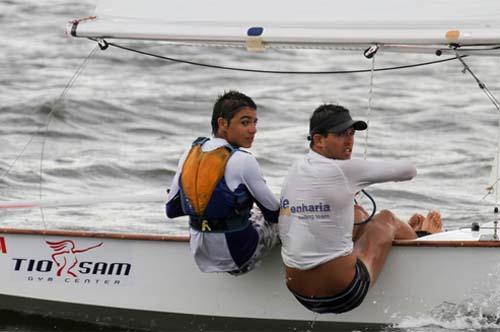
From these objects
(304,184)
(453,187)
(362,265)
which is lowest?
(453,187)

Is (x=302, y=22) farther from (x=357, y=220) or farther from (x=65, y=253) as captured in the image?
(x=65, y=253)

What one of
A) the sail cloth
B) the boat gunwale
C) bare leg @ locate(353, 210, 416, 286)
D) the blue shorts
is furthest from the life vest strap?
the sail cloth

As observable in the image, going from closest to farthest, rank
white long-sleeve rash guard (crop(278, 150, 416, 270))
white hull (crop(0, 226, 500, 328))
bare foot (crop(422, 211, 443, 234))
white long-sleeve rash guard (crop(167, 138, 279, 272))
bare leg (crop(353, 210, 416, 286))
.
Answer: white long-sleeve rash guard (crop(278, 150, 416, 270)) < white long-sleeve rash guard (crop(167, 138, 279, 272)) < bare leg (crop(353, 210, 416, 286)) < white hull (crop(0, 226, 500, 328)) < bare foot (crop(422, 211, 443, 234))

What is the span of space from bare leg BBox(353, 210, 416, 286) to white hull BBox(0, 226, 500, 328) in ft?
0.28

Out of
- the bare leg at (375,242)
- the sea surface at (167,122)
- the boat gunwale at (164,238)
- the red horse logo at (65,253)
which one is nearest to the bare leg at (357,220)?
the bare leg at (375,242)

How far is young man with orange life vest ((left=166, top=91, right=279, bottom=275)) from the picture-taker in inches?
204

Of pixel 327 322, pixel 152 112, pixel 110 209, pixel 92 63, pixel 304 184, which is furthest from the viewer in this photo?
pixel 92 63

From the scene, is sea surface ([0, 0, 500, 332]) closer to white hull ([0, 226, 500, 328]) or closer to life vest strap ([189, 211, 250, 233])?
white hull ([0, 226, 500, 328])

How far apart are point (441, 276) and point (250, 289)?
32.8 inches

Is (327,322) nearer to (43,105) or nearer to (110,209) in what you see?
(110,209)

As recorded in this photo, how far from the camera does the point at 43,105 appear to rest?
41.4 feet

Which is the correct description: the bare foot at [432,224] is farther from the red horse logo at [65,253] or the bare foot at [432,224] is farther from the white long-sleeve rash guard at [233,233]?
the red horse logo at [65,253]

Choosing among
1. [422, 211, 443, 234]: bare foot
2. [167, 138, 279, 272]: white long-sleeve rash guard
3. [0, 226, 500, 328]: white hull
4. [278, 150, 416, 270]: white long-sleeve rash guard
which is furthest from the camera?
[422, 211, 443, 234]: bare foot

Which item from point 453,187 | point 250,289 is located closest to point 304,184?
point 250,289
